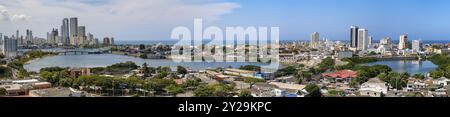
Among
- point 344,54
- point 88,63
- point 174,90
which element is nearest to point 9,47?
point 88,63

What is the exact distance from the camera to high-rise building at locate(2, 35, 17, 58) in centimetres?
285

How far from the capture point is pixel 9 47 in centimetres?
304

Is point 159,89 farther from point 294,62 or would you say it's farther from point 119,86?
point 294,62

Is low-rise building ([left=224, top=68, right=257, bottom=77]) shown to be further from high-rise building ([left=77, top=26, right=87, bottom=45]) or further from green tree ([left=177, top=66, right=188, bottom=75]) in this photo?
high-rise building ([left=77, top=26, right=87, bottom=45])

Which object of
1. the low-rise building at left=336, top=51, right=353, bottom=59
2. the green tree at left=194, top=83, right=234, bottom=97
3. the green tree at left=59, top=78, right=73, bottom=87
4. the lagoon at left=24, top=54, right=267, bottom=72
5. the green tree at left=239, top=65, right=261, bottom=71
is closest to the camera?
the green tree at left=194, top=83, right=234, bottom=97

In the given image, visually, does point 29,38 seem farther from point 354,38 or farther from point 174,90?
point 354,38

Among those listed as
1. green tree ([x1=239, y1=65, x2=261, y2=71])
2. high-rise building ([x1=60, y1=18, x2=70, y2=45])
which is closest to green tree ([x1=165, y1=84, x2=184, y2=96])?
high-rise building ([x1=60, y1=18, x2=70, y2=45])

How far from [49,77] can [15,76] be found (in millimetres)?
368

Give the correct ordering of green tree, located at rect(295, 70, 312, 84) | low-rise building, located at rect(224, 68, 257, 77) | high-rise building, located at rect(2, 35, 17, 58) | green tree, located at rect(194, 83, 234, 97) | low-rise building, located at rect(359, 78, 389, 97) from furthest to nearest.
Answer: low-rise building, located at rect(224, 68, 257, 77)
green tree, located at rect(295, 70, 312, 84)
high-rise building, located at rect(2, 35, 17, 58)
low-rise building, located at rect(359, 78, 389, 97)
green tree, located at rect(194, 83, 234, 97)

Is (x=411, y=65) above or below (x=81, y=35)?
below

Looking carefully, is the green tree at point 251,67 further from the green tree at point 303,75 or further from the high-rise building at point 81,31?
the high-rise building at point 81,31

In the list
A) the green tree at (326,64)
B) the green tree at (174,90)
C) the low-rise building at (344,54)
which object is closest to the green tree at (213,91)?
the green tree at (174,90)
